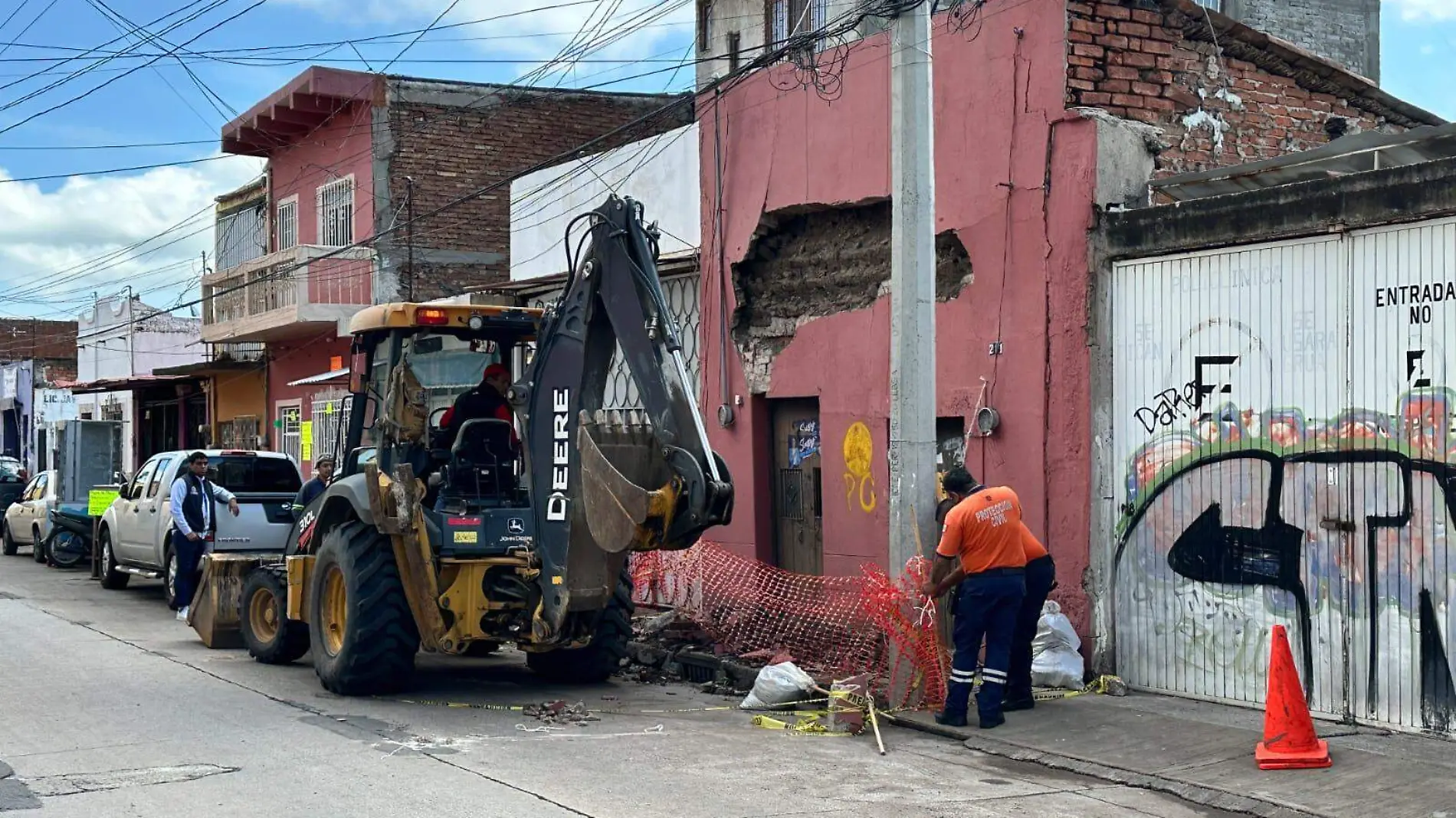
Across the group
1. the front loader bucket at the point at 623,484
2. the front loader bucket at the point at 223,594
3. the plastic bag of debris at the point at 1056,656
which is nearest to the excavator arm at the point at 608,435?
the front loader bucket at the point at 623,484

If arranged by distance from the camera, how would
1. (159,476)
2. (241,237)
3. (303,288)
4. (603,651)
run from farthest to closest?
(241,237) → (303,288) → (159,476) → (603,651)

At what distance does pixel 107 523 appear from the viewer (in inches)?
806

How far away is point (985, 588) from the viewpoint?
9.56 metres

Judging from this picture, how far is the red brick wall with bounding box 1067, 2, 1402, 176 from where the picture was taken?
1184cm

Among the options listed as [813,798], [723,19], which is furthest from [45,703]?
[723,19]

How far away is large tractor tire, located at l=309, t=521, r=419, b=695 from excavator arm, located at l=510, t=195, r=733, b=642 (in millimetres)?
1117

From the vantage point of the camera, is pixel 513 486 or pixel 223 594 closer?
pixel 513 486

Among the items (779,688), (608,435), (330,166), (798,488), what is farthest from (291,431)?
(779,688)

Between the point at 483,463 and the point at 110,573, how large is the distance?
37.7ft

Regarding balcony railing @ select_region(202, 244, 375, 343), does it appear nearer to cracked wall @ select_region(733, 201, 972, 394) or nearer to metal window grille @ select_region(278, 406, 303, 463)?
metal window grille @ select_region(278, 406, 303, 463)

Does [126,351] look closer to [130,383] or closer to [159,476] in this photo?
[130,383]

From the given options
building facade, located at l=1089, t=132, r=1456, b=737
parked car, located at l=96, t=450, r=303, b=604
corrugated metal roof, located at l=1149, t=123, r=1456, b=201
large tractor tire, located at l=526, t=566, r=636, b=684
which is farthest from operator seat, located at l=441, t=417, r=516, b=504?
parked car, located at l=96, t=450, r=303, b=604

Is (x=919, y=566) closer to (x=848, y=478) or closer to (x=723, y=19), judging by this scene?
(x=848, y=478)

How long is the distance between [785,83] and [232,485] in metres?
8.71
